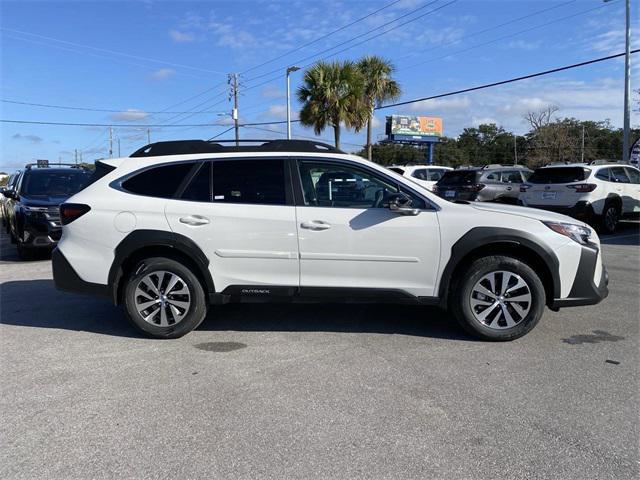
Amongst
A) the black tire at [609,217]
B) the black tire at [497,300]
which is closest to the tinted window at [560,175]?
the black tire at [609,217]

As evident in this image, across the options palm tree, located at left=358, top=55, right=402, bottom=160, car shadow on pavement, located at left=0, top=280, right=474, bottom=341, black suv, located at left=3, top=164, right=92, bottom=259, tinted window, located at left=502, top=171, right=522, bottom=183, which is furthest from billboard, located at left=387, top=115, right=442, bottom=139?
car shadow on pavement, located at left=0, top=280, right=474, bottom=341

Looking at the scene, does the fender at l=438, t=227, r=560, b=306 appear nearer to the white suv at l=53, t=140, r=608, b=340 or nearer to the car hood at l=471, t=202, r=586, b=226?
the white suv at l=53, t=140, r=608, b=340

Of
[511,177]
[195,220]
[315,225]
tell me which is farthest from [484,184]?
[195,220]

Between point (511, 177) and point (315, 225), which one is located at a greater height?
point (511, 177)

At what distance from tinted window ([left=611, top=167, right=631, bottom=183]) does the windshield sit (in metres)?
12.4

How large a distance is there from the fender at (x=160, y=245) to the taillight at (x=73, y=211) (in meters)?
0.50

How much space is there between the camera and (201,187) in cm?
513

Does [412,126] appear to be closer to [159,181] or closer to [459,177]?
[459,177]

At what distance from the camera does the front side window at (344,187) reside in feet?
16.4

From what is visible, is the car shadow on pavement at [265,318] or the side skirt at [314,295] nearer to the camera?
the side skirt at [314,295]

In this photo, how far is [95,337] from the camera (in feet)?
17.2

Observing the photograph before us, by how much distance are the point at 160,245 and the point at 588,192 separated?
419 inches

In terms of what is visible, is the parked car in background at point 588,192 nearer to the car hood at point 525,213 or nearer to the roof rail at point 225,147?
the car hood at point 525,213

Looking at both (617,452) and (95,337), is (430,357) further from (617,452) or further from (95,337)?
(95,337)
